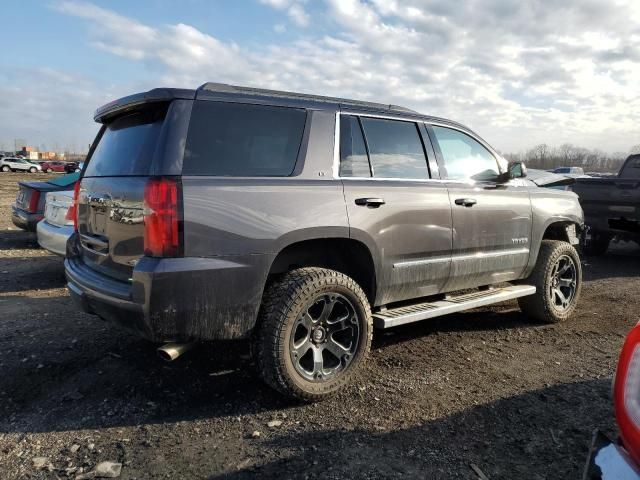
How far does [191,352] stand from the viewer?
4195 millimetres

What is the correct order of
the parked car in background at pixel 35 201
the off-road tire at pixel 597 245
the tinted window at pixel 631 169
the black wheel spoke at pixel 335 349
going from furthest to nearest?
the tinted window at pixel 631 169 < the off-road tire at pixel 597 245 < the parked car in background at pixel 35 201 < the black wheel spoke at pixel 335 349

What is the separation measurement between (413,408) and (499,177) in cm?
254

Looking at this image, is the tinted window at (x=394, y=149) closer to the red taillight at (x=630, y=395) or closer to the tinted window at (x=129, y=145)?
the tinted window at (x=129, y=145)

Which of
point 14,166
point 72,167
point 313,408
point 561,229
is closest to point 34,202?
point 313,408

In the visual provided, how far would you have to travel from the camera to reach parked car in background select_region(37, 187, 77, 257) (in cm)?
611

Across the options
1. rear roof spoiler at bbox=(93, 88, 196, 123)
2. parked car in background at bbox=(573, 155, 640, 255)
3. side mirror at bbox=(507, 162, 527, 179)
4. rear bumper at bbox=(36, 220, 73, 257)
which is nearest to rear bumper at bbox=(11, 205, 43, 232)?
rear bumper at bbox=(36, 220, 73, 257)

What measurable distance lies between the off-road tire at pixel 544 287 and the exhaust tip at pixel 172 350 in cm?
362

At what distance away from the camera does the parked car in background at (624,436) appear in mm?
1474

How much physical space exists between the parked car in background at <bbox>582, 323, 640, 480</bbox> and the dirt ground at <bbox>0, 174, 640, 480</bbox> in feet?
3.55

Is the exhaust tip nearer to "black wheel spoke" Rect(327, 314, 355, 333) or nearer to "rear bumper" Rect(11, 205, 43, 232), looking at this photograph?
"black wheel spoke" Rect(327, 314, 355, 333)

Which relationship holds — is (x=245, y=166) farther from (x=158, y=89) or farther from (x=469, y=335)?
(x=469, y=335)

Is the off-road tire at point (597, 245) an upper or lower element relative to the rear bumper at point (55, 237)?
lower

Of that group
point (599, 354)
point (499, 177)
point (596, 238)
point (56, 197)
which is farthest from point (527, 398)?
point (596, 238)

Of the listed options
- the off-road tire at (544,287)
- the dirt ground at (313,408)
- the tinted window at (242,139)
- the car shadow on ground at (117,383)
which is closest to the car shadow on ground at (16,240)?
the dirt ground at (313,408)
